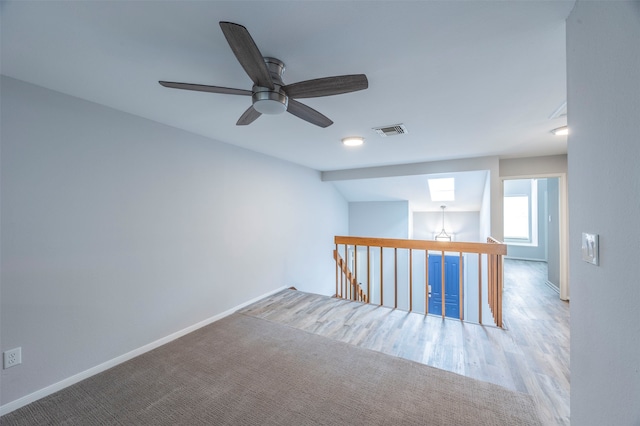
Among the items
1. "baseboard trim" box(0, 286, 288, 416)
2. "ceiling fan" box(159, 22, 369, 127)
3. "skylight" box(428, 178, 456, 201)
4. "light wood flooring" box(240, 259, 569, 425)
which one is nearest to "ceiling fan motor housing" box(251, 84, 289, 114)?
"ceiling fan" box(159, 22, 369, 127)

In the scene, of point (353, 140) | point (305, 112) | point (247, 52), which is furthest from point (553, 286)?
point (247, 52)

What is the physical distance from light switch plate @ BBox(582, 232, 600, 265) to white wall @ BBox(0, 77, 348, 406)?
3060mm

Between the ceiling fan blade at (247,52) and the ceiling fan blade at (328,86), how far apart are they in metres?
0.15

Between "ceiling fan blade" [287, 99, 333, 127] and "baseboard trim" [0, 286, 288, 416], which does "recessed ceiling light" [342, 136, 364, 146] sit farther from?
"baseboard trim" [0, 286, 288, 416]

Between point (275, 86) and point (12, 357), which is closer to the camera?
point (275, 86)

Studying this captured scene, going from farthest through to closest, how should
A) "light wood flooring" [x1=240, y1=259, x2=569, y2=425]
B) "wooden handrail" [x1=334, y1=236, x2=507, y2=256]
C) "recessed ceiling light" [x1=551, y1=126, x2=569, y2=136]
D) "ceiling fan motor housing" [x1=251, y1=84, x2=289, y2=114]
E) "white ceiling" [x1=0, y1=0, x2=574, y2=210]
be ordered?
"wooden handrail" [x1=334, y1=236, x2=507, y2=256] → "recessed ceiling light" [x1=551, y1=126, x2=569, y2=136] → "light wood flooring" [x1=240, y1=259, x2=569, y2=425] → "ceiling fan motor housing" [x1=251, y1=84, x2=289, y2=114] → "white ceiling" [x1=0, y1=0, x2=574, y2=210]

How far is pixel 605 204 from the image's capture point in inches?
34.4

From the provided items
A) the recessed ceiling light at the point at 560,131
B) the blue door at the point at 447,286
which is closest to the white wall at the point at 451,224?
the blue door at the point at 447,286

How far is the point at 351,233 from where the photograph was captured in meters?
6.64

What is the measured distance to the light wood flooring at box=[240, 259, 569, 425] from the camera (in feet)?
6.39

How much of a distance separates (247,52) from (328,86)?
1.51 ft

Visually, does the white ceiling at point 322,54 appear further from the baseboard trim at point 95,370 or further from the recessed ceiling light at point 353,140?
the baseboard trim at point 95,370

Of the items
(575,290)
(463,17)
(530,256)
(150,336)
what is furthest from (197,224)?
(530,256)

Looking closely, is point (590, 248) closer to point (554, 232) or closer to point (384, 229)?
point (554, 232)
